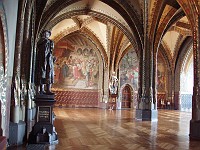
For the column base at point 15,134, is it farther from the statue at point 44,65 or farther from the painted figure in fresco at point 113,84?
the painted figure in fresco at point 113,84

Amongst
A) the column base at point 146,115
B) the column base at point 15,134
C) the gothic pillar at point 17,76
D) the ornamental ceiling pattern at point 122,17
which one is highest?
the ornamental ceiling pattern at point 122,17

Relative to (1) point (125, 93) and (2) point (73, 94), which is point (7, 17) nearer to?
(2) point (73, 94)

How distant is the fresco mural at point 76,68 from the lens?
21828 millimetres

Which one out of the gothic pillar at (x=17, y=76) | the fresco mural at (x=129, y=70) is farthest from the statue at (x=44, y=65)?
the fresco mural at (x=129, y=70)

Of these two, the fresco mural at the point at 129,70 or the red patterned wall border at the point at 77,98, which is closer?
the red patterned wall border at the point at 77,98

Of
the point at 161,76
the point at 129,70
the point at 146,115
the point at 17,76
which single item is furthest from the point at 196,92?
the point at 161,76

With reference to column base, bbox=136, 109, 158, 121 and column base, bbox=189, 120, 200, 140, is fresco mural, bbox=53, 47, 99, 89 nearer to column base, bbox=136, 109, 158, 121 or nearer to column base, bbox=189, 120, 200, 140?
column base, bbox=136, 109, 158, 121

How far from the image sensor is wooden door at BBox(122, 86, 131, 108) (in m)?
23.2

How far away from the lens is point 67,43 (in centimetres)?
2214

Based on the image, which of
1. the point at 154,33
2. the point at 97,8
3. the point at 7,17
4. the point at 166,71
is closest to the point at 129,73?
the point at 166,71

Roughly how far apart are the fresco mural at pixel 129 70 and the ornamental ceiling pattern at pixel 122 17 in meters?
2.25

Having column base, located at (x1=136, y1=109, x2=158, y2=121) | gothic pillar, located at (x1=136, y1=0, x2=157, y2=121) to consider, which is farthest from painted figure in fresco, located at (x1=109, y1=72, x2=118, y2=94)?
column base, located at (x1=136, y1=109, x2=158, y2=121)

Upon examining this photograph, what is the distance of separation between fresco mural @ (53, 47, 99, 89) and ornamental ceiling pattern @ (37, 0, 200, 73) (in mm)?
2011

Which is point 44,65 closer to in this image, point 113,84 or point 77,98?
point 113,84
